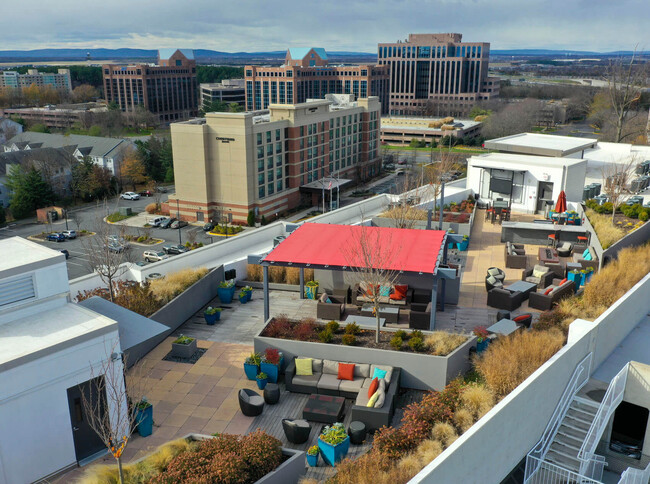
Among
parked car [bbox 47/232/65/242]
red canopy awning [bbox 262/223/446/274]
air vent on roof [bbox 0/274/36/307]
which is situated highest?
air vent on roof [bbox 0/274/36/307]

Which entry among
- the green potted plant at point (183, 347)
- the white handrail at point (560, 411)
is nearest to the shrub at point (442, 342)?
the white handrail at point (560, 411)

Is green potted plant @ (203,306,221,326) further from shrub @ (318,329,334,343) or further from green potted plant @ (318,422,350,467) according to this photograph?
green potted plant @ (318,422,350,467)

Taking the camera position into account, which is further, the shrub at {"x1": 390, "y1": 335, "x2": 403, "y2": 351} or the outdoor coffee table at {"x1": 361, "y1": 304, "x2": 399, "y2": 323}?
the outdoor coffee table at {"x1": 361, "y1": 304, "x2": 399, "y2": 323}

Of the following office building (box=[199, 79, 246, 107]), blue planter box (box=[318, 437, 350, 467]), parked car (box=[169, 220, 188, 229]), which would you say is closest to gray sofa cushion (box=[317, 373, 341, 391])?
blue planter box (box=[318, 437, 350, 467])

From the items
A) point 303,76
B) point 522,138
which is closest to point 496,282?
point 522,138

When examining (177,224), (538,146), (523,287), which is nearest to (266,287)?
(523,287)
